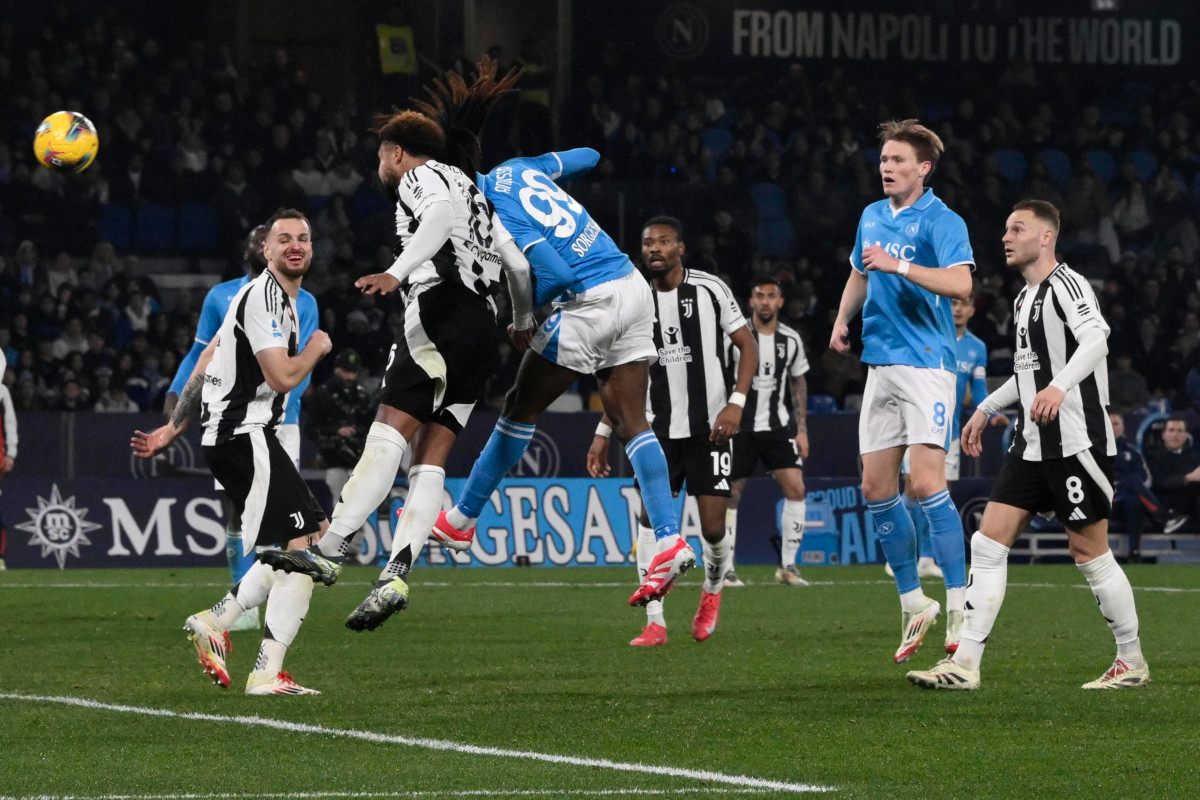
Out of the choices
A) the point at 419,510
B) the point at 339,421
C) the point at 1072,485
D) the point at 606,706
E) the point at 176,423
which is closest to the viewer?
the point at 606,706

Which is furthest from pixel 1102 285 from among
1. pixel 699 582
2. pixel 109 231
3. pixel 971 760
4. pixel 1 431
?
pixel 971 760

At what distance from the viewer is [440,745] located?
220 inches

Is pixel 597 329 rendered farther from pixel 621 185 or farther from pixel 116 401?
pixel 621 185

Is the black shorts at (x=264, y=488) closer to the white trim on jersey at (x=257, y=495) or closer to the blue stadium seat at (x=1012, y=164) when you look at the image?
the white trim on jersey at (x=257, y=495)

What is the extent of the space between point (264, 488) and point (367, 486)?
3.41 feet

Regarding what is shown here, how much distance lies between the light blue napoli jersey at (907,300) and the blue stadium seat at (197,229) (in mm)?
14773

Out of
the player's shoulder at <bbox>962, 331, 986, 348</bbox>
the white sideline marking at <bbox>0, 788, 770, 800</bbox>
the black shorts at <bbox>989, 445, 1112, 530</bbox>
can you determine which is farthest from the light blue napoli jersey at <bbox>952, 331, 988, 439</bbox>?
the white sideline marking at <bbox>0, 788, 770, 800</bbox>

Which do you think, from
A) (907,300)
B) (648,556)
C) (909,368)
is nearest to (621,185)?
(648,556)

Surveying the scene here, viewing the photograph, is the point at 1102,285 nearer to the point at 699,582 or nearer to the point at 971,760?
the point at 699,582

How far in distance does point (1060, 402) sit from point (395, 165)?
2762mm

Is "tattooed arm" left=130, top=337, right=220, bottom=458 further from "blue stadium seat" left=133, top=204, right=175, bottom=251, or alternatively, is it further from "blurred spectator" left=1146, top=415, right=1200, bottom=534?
"blue stadium seat" left=133, top=204, right=175, bottom=251

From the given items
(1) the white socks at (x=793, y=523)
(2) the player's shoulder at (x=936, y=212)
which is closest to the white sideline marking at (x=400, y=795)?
(2) the player's shoulder at (x=936, y=212)

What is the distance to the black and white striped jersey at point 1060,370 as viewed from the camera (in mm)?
7051

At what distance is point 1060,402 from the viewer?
679cm
